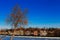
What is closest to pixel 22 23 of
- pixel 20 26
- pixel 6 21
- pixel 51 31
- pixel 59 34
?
pixel 20 26

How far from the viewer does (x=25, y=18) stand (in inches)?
464

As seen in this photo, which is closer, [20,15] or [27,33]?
[20,15]

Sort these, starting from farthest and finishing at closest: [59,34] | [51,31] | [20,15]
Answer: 1. [51,31]
2. [59,34]
3. [20,15]

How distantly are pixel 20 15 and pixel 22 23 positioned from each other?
656mm

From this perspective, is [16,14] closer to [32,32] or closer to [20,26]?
[20,26]

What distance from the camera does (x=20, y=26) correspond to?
11.8m

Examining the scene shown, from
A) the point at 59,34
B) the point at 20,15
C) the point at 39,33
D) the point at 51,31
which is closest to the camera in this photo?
the point at 20,15

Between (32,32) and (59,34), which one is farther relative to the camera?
(32,32)

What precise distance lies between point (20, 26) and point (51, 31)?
5269 centimetres

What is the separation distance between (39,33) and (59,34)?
1087cm

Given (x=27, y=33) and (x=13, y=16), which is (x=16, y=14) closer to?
(x=13, y=16)

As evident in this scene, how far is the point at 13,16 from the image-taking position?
11.5 m

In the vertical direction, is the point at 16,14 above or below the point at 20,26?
above

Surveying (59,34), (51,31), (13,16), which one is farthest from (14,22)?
(51,31)
